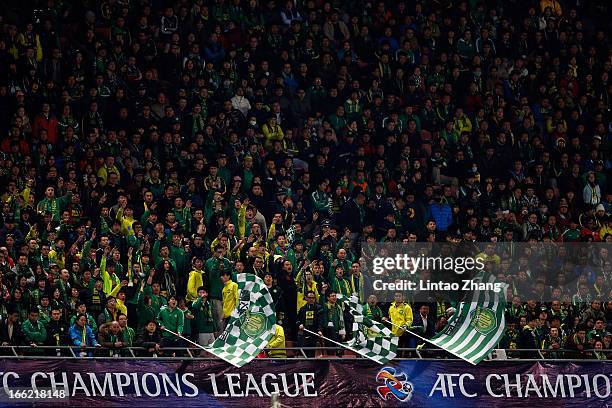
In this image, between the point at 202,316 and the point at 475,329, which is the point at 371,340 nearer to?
the point at 475,329

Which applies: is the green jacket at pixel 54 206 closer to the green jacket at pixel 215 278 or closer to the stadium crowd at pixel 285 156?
the stadium crowd at pixel 285 156

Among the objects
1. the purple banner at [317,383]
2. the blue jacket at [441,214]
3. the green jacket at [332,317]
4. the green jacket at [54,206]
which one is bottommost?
the purple banner at [317,383]

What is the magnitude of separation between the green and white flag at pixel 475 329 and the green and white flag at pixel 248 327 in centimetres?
234

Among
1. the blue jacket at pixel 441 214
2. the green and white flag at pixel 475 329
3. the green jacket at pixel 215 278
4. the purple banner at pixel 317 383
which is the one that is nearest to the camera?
the purple banner at pixel 317 383

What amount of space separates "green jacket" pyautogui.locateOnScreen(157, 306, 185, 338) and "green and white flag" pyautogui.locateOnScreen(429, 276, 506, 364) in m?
3.53

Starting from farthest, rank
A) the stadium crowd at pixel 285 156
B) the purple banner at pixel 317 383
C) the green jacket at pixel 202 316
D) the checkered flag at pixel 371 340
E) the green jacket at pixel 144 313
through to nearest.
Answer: the stadium crowd at pixel 285 156
the green jacket at pixel 202 316
the green jacket at pixel 144 313
the checkered flag at pixel 371 340
the purple banner at pixel 317 383

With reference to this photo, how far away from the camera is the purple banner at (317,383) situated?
21.5 meters

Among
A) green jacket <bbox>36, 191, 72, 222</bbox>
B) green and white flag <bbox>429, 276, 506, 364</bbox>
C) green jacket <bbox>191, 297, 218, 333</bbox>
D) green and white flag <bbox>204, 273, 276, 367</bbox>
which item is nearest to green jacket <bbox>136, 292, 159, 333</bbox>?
green jacket <bbox>191, 297, 218, 333</bbox>

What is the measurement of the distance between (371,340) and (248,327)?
1727mm

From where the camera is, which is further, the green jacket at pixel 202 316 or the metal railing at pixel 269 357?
the green jacket at pixel 202 316

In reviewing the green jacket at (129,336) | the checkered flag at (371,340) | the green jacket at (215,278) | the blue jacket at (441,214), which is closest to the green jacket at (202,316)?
the green jacket at (215,278)

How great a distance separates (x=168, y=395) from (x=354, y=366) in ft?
8.58

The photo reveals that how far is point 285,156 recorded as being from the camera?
26.5 metres

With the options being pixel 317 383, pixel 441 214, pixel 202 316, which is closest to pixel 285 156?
pixel 441 214
